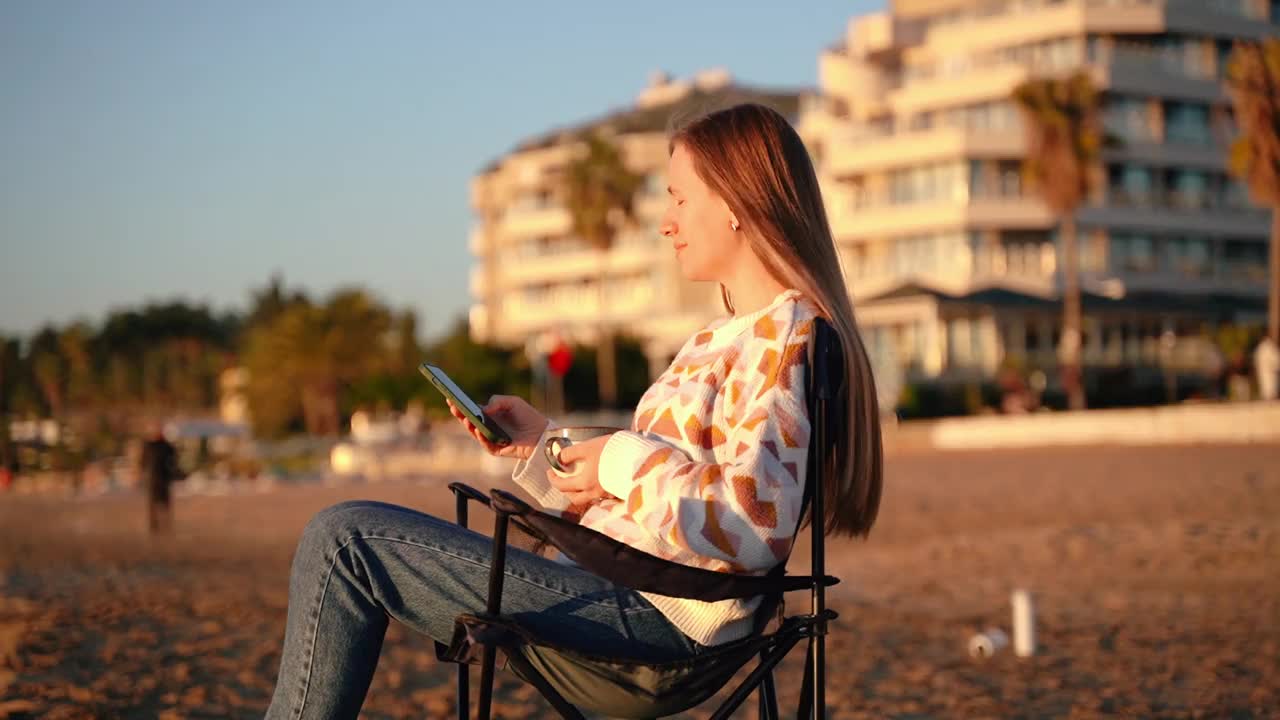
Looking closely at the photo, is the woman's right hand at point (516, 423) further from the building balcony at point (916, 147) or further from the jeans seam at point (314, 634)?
the building balcony at point (916, 147)

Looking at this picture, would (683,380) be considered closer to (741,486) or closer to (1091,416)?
(741,486)

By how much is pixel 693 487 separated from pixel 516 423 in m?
0.75

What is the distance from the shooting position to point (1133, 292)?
54.1 metres

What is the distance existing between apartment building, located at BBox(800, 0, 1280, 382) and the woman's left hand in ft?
155

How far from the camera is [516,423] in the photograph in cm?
339

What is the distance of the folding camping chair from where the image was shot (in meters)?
2.64

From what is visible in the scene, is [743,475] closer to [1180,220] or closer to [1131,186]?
[1131,186]

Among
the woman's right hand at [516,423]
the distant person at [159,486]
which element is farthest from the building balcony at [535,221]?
the woman's right hand at [516,423]

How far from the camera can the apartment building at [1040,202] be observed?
51.8 meters

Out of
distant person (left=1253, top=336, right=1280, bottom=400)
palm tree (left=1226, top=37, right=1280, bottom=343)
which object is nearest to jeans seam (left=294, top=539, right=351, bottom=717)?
distant person (left=1253, top=336, right=1280, bottom=400)

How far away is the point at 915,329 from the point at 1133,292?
28.0ft

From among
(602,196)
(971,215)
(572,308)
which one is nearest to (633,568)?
(971,215)

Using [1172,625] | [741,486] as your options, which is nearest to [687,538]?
[741,486]

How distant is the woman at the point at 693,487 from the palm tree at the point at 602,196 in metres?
54.0
